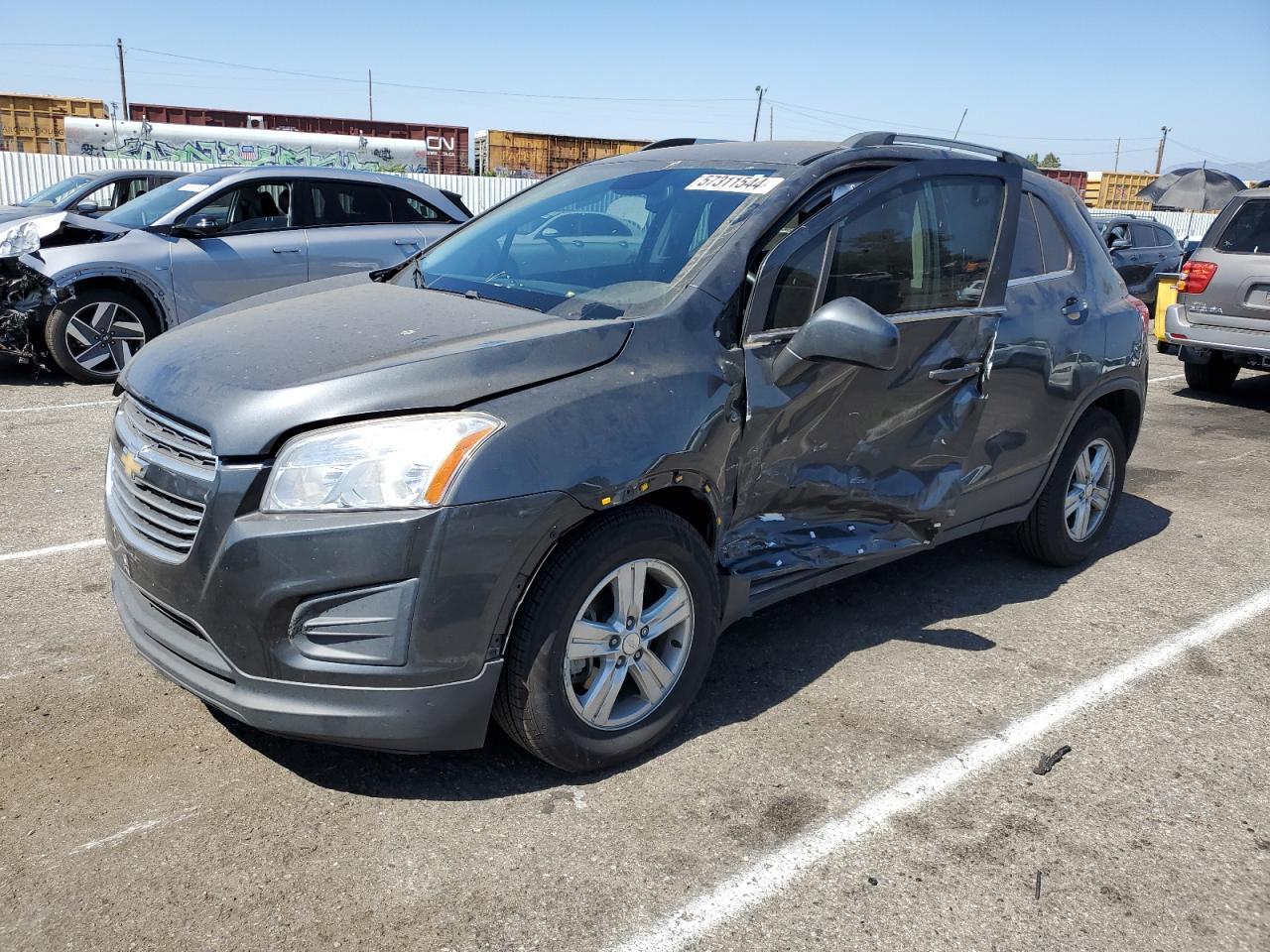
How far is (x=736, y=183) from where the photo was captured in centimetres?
363

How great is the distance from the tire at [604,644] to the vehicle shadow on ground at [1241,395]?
340 inches

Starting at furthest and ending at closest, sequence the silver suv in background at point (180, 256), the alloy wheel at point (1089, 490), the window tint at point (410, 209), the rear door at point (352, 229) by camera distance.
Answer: the window tint at point (410, 209) → the rear door at point (352, 229) → the silver suv in background at point (180, 256) → the alloy wheel at point (1089, 490)

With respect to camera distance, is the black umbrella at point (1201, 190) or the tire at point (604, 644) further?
the black umbrella at point (1201, 190)

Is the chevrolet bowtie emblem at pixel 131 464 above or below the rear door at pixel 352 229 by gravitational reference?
below

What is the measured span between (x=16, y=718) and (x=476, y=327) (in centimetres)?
187

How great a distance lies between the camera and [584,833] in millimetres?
2801

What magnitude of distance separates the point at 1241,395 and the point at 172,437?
10602mm

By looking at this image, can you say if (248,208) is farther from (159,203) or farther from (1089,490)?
(1089,490)

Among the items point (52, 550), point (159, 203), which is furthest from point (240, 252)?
point (52, 550)

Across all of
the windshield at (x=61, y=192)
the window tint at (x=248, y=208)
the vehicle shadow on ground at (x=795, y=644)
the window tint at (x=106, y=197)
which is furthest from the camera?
the window tint at (x=106, y=197)

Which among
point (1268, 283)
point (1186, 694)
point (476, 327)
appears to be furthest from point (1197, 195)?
Answer: point (476, 327)

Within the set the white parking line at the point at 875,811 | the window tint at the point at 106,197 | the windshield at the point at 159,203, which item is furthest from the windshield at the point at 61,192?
the white parking line at the point at 875,811

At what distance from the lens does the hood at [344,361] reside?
8.59 feet

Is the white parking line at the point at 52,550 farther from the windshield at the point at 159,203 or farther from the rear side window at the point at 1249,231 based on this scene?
the rear side window at the point at 1249,231
